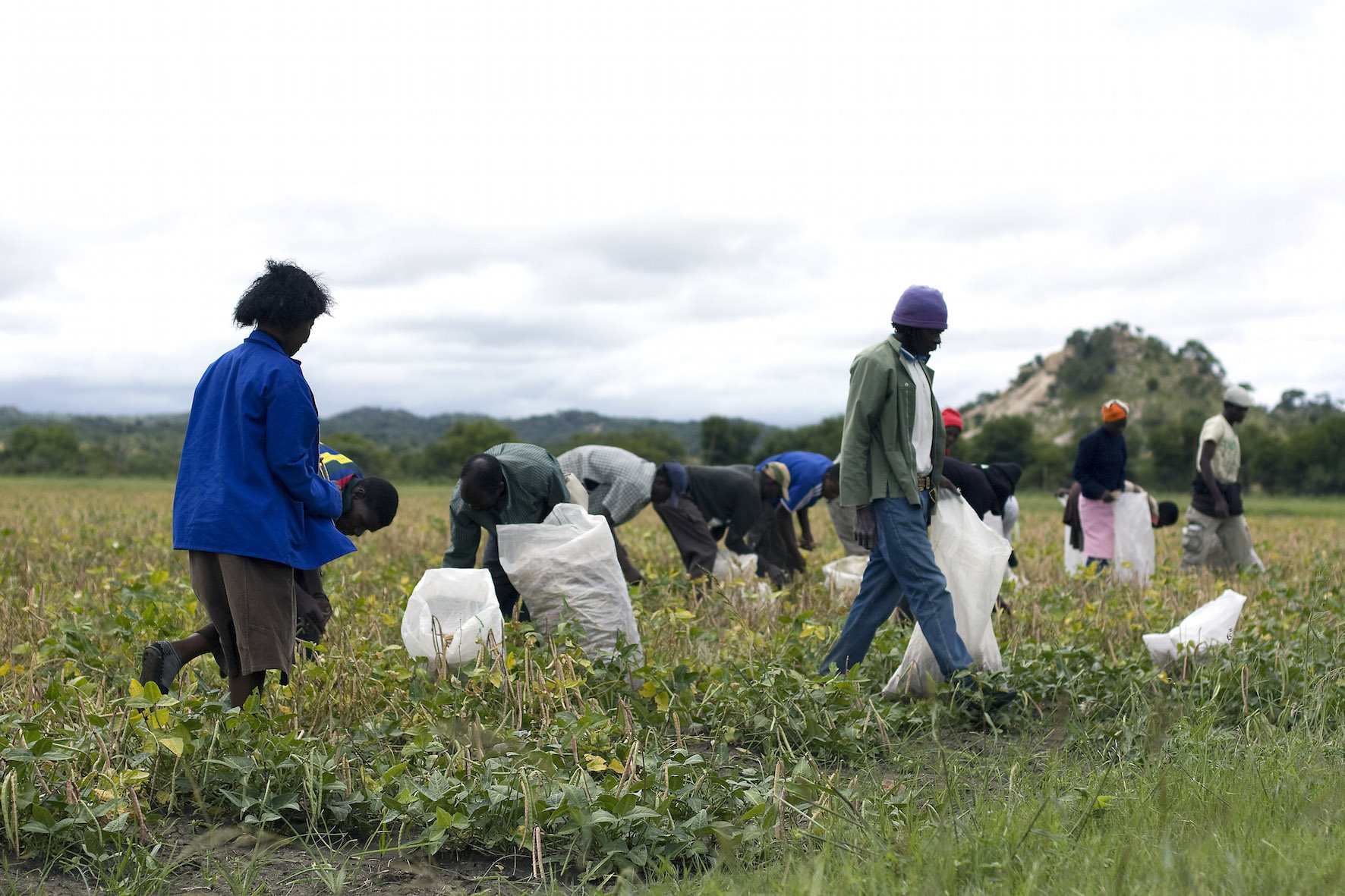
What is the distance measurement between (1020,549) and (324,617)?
21.8 ft

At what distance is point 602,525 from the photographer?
4.47 m

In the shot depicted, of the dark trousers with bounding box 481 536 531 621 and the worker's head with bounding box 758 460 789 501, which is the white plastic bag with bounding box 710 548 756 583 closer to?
the worker's head with bounding box 758 460 789 501

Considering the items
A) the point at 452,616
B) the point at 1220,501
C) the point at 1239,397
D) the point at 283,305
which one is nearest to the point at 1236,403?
the point at 1239,397

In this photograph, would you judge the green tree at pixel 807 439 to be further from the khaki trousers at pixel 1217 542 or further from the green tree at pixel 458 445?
the khaki trousers at pixel 1217 542

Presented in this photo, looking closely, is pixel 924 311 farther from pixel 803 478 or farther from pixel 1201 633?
pixel 803 478

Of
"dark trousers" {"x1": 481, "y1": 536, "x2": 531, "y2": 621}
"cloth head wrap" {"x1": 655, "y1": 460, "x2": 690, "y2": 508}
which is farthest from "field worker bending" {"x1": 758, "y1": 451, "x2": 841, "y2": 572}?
"dark trousers" {"x1": 481, "y1": 536, "x2": 531, "y2": 621}

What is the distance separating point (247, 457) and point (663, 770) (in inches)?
66.1

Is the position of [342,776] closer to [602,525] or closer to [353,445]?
[602,525]

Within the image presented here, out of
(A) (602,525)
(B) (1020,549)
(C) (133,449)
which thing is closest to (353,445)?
(C) (133,449)

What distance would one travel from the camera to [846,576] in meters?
7.05

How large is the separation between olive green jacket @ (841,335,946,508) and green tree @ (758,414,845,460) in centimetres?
3425

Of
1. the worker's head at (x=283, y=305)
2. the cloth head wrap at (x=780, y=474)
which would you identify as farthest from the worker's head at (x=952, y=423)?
the worker's head at (x=283, y=305)

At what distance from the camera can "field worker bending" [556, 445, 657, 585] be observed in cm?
658

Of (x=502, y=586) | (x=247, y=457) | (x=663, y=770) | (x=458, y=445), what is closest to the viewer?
(x=663, y=770)
